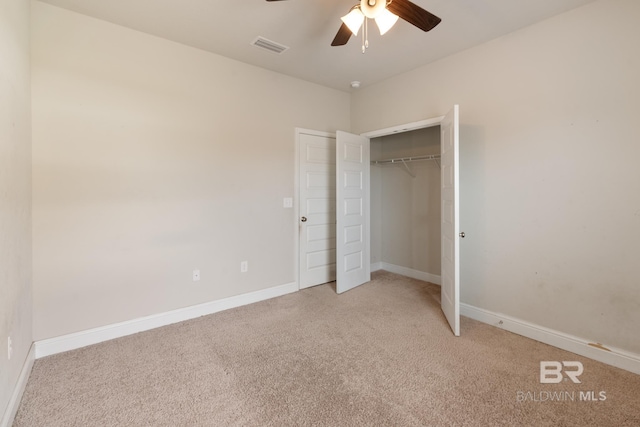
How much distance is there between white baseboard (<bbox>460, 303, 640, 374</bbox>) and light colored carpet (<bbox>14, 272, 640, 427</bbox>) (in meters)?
0.08

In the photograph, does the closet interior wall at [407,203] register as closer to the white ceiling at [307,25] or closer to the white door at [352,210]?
the white door at [352,210]

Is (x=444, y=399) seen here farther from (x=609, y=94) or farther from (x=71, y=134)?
(x=71, y=134)

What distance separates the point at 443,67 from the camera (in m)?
3.12

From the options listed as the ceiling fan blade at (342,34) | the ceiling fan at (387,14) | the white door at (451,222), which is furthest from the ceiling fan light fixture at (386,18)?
the white door at (451,222)

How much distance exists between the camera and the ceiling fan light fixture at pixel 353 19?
1.79 meters

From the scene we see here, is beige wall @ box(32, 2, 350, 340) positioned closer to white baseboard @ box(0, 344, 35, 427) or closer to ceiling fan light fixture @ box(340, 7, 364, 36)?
white baseboard @ box(0, 344, 35, 427)

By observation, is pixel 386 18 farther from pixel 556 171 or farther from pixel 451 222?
pixel 556 171

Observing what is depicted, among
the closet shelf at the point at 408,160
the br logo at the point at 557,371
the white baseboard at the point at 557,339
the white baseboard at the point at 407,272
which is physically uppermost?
the closet shelf at the point at 408,160

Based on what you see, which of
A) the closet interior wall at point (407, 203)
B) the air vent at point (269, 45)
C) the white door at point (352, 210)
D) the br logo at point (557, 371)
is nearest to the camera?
the br logo at point (557, 371)

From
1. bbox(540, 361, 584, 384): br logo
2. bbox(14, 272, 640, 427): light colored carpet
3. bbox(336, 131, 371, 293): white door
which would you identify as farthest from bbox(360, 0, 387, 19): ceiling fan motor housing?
bbox(540, 361, 584, 384): br logo

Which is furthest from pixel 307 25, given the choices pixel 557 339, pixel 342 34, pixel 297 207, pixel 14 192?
pixel 557 339

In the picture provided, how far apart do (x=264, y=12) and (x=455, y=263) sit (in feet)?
8.86

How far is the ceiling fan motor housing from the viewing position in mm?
1677

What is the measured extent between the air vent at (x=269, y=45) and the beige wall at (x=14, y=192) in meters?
1.68
